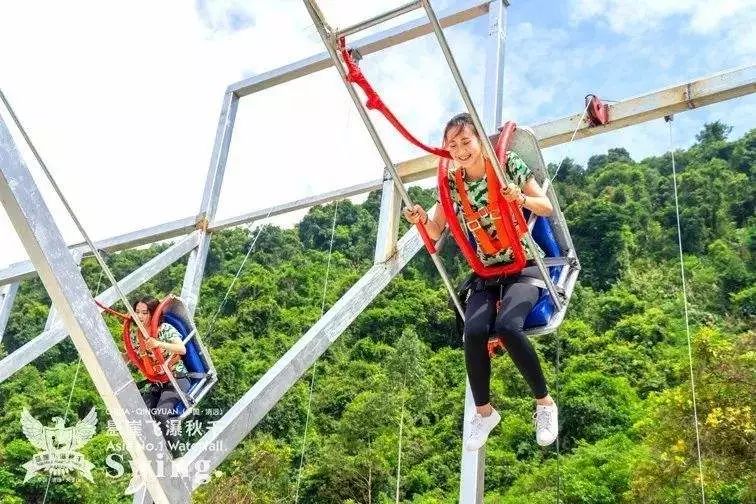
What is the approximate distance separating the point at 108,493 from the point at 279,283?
8.49 m

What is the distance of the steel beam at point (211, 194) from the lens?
4531 millimetres

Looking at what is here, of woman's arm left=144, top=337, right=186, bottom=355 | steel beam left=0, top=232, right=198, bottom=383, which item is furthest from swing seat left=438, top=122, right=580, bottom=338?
steel beam left=0, top=232, right=198, bottom=383

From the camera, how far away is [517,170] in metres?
2.46

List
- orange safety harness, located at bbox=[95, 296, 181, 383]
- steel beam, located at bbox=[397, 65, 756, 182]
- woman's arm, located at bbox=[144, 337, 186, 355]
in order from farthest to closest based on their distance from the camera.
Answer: orange safety harness, located at bbox=[95, 296, 181, 383] → woman's arm, located at bbox=[144, 337, 186, 355] → steel beam, located at bbox=[397, 65, 756, 182]

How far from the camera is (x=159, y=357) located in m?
3.72

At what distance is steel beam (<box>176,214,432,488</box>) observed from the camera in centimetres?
254

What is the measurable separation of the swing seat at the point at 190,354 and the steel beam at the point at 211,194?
451 mm

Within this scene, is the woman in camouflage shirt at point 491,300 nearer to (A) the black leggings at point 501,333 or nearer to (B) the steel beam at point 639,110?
(A) the black leggings at point 501,333

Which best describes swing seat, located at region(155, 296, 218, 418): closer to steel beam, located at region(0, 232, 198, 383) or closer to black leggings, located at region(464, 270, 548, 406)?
steel beam, located at region(0, 232, 198, 383)

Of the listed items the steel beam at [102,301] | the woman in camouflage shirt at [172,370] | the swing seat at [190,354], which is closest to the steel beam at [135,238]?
the steel beam at [102,301]

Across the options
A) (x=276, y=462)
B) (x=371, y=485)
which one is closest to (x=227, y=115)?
(x=276, y=462)

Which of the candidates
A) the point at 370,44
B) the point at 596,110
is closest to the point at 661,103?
Result: the point at 596,110

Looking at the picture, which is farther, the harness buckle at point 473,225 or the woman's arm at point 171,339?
the woman's arm at point 171,339

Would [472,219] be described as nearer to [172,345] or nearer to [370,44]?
[172,345]
